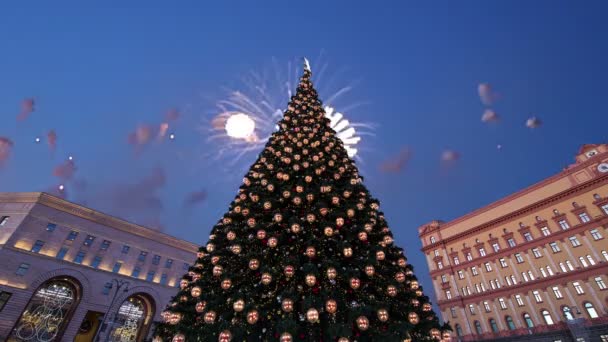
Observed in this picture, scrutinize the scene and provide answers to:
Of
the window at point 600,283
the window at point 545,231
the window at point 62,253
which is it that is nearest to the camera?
the window at point 600,283

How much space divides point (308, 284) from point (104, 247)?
34.9 meters

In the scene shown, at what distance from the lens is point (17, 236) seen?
25250mm

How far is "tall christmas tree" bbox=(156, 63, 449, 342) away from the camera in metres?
4.08

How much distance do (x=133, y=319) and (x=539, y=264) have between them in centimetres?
4418

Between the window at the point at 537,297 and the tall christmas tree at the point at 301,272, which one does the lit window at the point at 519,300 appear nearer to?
the window at the point at 537,297

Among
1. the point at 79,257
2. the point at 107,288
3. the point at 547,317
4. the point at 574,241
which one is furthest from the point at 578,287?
the point at 79,257

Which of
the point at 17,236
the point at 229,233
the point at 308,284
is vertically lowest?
the point at 308,284

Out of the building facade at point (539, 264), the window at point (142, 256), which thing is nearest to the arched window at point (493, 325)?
the building facade at point (539, 264)

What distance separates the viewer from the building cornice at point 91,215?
90.3 feet

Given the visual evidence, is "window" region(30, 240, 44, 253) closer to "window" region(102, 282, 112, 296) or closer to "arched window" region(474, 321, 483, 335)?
"window" region(102, 282, 112, 296)

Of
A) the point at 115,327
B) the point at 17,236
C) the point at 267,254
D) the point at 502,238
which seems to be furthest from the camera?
the point at 502,238

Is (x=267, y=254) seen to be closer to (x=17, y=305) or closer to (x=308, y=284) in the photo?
(x=308, y=284)

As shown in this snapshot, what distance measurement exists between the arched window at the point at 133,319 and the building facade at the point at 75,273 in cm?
9

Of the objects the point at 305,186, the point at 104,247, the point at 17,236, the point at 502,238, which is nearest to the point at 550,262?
the point at 502,238
